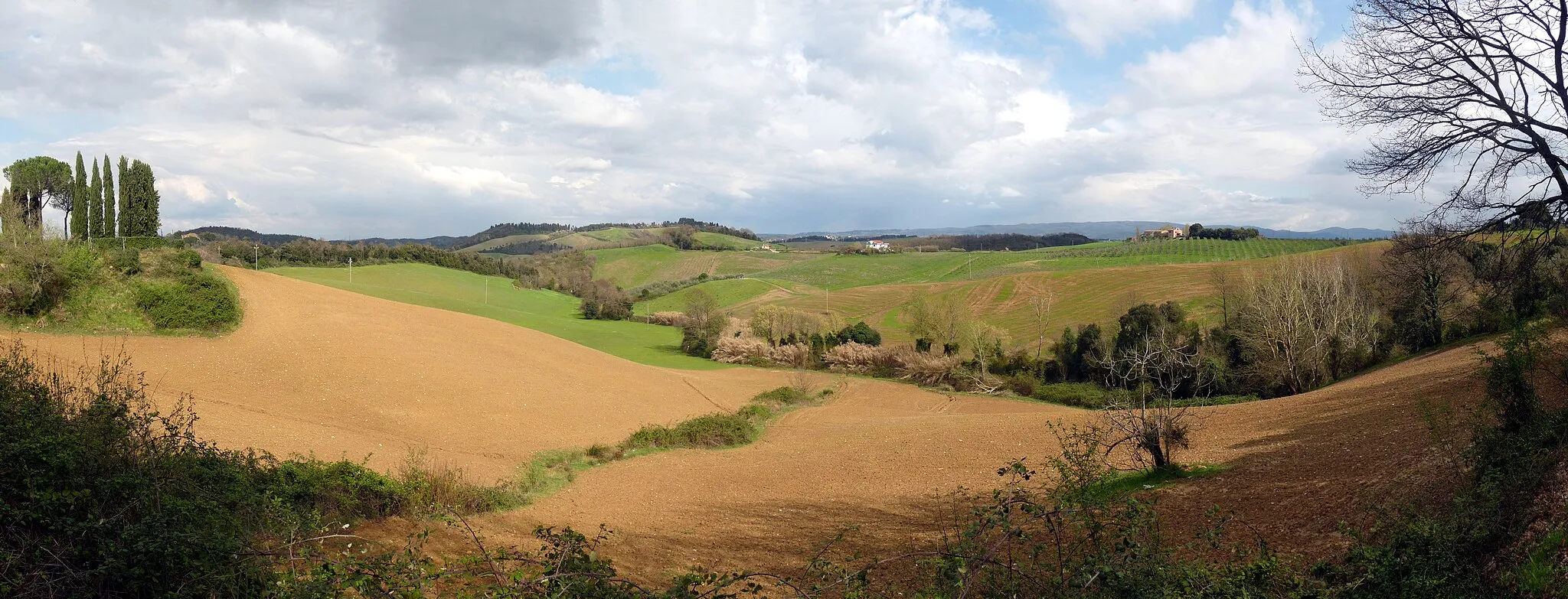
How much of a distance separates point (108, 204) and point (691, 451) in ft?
146

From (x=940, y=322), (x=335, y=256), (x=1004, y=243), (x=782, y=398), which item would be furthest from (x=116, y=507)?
(x=1004, y=243)

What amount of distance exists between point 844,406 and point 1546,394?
85.8 ft

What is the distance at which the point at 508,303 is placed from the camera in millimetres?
76500

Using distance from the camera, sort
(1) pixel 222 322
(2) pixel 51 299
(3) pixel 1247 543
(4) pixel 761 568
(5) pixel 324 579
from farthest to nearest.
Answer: (1) pixel 222 322 < (2) pixel 51 299 < (4) pixel 761 568 < (3) pixel 1247 543 < (5) pixel 324 579

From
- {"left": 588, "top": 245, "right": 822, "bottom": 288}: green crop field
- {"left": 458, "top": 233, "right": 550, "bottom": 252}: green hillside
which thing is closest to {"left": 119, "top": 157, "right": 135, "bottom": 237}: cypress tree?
{"left": 588, "top": 245, "right": 822, "bottom": 288}: green crop field

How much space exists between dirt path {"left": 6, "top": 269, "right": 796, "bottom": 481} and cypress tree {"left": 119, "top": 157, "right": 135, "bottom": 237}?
1714 cm

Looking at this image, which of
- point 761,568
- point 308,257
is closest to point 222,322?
point 761,568

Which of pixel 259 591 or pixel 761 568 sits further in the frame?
pixel 761 568

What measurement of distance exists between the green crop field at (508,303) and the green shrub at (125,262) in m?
23.1

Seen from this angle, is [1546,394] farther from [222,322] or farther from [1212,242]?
[1212,242]

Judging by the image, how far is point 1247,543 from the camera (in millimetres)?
8023

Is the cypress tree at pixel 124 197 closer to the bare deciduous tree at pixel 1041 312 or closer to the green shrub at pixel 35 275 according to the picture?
the green shrub at pixel 35 275

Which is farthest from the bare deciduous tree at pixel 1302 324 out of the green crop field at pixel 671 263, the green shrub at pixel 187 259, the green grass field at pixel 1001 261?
the green crop field at pixel 671 263

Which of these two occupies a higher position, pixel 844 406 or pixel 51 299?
pixel 51 299
